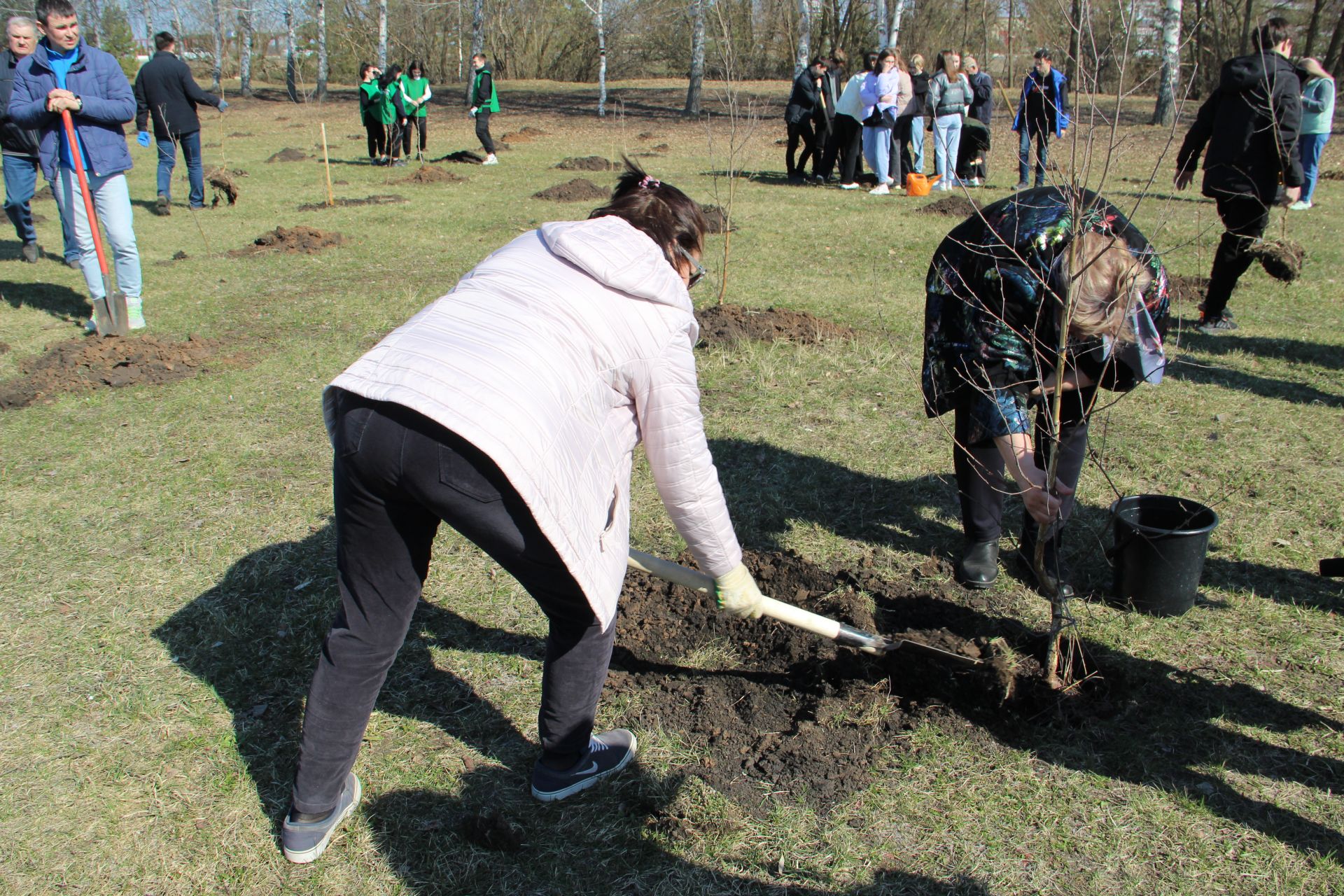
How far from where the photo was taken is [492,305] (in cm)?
198

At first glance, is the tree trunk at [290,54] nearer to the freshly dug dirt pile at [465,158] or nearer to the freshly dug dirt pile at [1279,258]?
the freshly dug dirt pile at [465,158]

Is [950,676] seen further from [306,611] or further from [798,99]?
[798,99]

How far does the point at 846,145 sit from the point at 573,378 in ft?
41.5

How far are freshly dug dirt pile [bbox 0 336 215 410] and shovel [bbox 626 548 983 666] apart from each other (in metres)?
4.58

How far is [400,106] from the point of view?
54.7 ft

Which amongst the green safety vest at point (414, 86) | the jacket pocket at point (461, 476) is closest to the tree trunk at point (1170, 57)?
the green safety vest at point (414, 86)

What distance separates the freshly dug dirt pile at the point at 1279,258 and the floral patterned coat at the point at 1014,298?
169 inches

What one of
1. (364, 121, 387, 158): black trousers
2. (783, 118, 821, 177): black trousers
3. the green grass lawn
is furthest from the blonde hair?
(364, 121, 387, 158): black trousers

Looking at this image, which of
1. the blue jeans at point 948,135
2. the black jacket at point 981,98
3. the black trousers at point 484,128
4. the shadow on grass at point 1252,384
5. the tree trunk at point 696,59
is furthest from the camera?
the tree trunk at point 696,59

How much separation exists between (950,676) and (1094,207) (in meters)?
1.49

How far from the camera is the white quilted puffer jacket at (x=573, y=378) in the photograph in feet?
6.12

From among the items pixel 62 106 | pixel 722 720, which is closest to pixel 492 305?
pixel 722 720

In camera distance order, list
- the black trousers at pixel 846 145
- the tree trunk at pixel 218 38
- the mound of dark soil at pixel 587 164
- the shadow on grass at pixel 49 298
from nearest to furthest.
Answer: the shadow on grass at pixel 49 298, the black trousers at pixel 846 145, the mound of dark soil at pixel 587 164, the tree trunk at pixel 218 38

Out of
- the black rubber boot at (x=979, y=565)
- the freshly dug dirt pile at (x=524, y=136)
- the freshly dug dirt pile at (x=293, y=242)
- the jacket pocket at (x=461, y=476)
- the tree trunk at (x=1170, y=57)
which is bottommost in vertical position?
the black rubber boot at (x=979, y=565)
